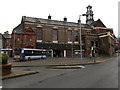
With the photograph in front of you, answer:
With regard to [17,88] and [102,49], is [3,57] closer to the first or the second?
[17,88]

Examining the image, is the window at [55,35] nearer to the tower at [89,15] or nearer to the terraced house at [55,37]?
the terraced house at [55,37]

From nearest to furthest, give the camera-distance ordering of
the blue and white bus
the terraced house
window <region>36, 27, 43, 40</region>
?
the blue and white bus
the terraced house
window <region>36, 27, 43, 40</region>

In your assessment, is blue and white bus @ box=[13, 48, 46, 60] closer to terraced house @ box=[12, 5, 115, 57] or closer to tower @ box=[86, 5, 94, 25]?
terraced house @ box=[12, 5, 115, 57]

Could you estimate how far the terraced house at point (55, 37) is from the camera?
47.8 m

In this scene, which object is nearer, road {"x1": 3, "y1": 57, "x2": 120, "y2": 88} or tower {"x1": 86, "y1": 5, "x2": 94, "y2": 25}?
road {"x1": 3, "y1": 57, "x2": 120, "y2": 88}

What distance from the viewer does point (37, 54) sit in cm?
Result: 3594

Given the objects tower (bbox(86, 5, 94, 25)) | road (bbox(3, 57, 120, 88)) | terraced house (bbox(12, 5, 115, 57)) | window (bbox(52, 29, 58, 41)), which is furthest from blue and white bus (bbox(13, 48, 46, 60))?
tower (bbox(86, 5, 94, 25))

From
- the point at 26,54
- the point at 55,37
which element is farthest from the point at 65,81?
the point at 55,37

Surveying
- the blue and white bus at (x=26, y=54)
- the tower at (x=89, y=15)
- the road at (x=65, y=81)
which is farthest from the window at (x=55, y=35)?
the road at (x=65, y=81)

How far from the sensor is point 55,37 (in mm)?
54969

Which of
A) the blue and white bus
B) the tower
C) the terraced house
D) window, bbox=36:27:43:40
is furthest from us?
the tower

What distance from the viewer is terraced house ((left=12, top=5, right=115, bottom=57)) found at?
157 ft

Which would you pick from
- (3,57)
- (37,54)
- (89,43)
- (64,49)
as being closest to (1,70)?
(3,57)

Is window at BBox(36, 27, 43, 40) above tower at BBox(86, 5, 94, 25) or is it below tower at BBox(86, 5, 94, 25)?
below
